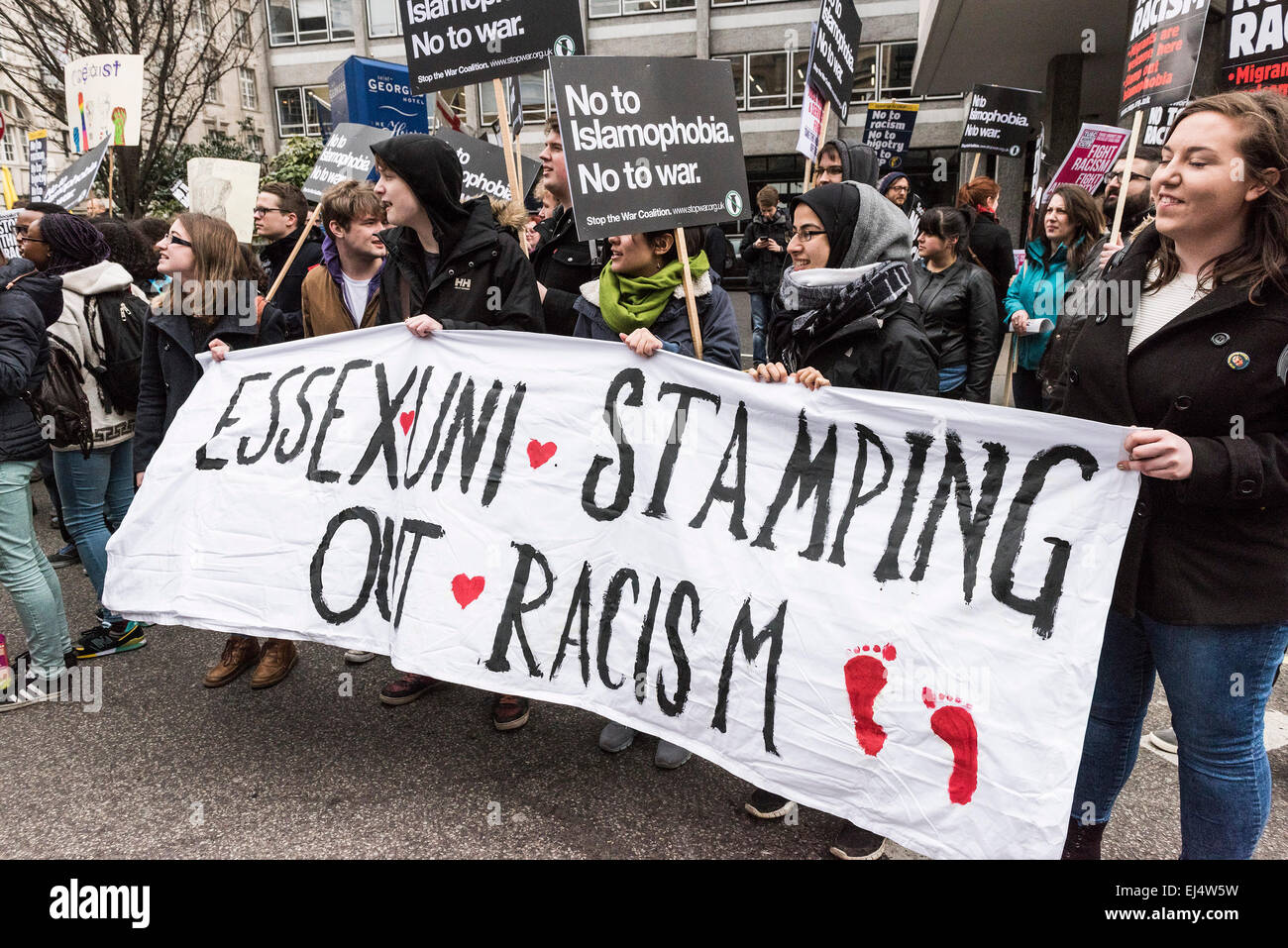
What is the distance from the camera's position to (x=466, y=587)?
9.39 feet

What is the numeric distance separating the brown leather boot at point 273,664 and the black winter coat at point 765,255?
6.83 metres

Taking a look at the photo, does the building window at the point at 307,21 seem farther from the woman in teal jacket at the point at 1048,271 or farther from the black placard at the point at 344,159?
the woman in teal jacket at the point at 1048,271

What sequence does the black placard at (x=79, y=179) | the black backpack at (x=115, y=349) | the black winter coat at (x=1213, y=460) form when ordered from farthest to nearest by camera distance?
the black placard at (x=79, y=179) < the black backpack at (x=115, y=349) < the black winter coat at (x=1213, y=460)

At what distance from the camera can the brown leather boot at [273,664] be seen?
371cm

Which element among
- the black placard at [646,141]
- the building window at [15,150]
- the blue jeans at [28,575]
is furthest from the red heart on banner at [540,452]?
the building window at [15,150]

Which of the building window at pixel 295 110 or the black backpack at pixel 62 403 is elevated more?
the building window at pixel 295 110

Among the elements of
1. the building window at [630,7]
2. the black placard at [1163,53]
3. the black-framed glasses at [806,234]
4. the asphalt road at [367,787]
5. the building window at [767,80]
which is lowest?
the asphalt road at [367,787]

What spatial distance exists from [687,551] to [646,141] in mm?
1413

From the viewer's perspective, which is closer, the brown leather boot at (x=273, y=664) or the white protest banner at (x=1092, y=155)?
the brown leather boot at (x=273, y=664)

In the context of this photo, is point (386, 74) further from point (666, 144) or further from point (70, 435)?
point (666, 144)

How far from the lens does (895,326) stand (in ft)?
8.95

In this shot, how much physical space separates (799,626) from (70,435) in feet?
10.9

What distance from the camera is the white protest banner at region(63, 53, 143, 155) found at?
666cm

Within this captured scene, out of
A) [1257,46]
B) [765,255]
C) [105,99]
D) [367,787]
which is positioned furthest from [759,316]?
[367,787]
